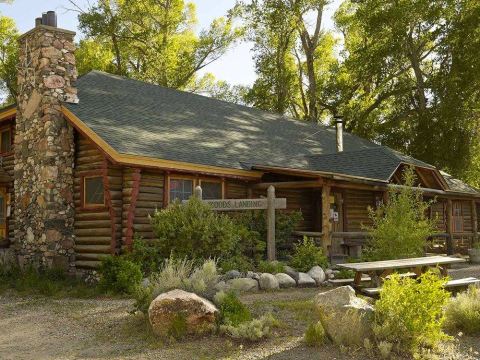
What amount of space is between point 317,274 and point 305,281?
1.62 feet

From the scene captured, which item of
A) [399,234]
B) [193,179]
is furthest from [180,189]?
[399,234]

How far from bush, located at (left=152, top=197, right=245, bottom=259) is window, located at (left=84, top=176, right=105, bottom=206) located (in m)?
1.95

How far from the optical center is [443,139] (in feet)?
98.9

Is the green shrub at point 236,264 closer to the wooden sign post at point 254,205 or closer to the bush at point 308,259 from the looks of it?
the wooden sign post at point 254,205

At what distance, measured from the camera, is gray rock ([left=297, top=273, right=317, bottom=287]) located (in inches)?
500

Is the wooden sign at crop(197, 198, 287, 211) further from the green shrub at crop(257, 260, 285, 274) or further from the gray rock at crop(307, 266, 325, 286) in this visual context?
the gray rock at crop(307, 266, 325, 286)

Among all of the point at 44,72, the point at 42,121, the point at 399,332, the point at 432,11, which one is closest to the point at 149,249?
the point at 42,121

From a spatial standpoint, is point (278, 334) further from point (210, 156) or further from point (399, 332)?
point (210, 156)

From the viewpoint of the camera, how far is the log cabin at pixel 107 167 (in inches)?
548

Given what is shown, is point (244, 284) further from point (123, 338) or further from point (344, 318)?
point (344, 318)

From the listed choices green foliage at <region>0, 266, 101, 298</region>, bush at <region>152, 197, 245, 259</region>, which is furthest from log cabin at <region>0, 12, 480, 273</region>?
bush at <region>152, 197, 245, 259</region>

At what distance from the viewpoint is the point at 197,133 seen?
17.7 m

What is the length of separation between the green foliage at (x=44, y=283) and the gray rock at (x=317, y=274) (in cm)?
501

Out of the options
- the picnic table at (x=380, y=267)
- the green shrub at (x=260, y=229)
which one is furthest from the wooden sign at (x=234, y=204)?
the picnic table at (x=380, y=267)
